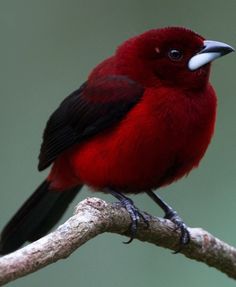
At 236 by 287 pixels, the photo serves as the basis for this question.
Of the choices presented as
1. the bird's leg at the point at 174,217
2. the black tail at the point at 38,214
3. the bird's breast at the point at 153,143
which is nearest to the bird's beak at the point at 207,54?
the bird's breast at the point at 153,143

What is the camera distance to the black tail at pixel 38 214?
484 cm

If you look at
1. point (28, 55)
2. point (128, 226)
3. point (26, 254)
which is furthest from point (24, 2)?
point (26, 254)

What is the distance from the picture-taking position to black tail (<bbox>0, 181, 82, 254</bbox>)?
484 centimetres

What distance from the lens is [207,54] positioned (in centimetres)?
433

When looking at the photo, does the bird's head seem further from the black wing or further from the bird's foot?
the bird's foot

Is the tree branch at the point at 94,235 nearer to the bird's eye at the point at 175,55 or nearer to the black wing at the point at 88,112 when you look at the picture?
the black wing at the point at 88,112

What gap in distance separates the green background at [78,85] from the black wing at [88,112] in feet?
1.72

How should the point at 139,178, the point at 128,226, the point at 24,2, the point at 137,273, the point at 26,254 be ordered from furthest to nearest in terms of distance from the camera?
the point at 24,2 < the point at 137,273 < the point at 139,178 < the point at 128,226 < the point at 26,254

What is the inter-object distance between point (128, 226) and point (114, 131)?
1.66 ft

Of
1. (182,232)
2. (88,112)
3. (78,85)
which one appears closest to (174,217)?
(182,232)

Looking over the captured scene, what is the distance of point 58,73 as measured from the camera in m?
5.36

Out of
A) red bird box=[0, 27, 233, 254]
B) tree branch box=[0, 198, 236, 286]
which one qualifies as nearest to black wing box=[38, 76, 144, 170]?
red bird box=[0, 27, 233, 254]

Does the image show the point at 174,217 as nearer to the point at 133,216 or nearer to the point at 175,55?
the point at 133,216

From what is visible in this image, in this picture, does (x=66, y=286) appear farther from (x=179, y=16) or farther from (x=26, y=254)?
(x=26, y=254)
